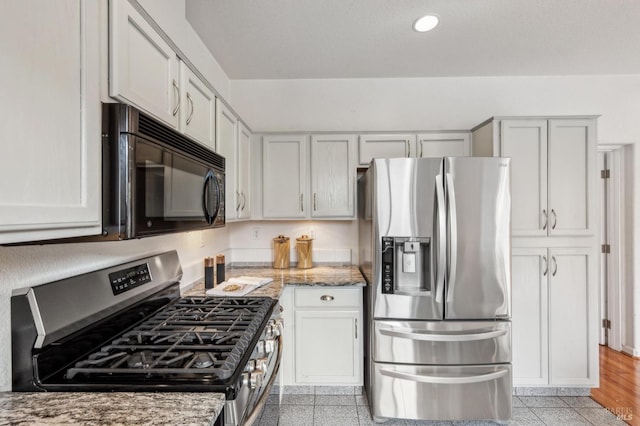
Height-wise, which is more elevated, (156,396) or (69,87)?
(69,87)

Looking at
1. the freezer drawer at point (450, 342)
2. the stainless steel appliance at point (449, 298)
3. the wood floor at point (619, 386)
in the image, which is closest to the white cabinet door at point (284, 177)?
the stainless steel appliance at point (449, 298)

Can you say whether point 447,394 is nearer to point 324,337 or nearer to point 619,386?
point 324,337

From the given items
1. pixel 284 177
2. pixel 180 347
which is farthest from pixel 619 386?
pixel 180 347

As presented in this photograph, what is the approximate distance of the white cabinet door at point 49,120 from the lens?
599 millimetres

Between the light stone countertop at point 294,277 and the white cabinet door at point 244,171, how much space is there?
1.70ft

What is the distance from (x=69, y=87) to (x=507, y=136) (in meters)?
2.60

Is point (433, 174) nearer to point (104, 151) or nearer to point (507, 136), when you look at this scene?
point (507, 136)

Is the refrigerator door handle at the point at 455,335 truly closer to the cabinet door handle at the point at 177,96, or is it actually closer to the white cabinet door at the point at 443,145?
the white cabinet door at the point at 443,145

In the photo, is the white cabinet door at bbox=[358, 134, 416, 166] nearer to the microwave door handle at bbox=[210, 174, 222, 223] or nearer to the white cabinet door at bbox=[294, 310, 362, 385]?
the white cabinet door at bbox=[294, 310, 362, 385]

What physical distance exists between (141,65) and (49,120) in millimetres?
457

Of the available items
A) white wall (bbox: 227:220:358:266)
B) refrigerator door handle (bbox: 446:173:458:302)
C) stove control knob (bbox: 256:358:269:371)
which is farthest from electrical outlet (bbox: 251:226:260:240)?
stove control knob (bbox: 256:358:269:371)

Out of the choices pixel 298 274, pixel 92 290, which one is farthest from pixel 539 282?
pixel 92 290

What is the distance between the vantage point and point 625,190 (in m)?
3.05

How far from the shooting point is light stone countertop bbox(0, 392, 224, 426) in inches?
28.4
